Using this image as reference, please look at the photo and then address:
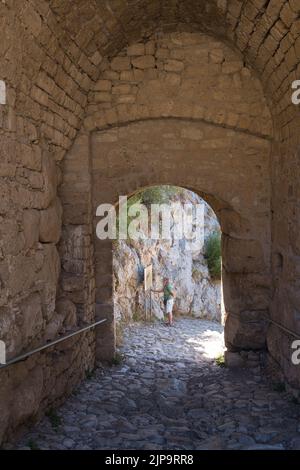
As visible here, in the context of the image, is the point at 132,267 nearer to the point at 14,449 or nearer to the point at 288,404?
the point at 288,404

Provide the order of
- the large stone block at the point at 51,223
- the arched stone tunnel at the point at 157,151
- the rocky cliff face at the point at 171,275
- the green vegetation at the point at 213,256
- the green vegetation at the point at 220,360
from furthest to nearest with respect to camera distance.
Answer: the green vegetation at the point at 213,256 → the rocky cliff face at the point at 171,275 → the green vegetation at the point at 220,360 → the large stone block at the point at 51,223 → the arched stone tunnel at the point at 157,151

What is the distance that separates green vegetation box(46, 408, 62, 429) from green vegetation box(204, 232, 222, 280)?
847cm

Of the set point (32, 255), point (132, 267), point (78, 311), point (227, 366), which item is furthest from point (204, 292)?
point (32, 255)

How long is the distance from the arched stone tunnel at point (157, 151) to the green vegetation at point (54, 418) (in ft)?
0.28

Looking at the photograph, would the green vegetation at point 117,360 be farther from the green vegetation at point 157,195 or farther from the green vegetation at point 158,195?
the green vegetation at point 158,195

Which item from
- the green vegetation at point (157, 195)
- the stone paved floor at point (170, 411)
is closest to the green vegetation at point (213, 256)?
the green vegetation at point (157, 195)

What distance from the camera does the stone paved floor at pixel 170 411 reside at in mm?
3326

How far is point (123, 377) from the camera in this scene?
502cm


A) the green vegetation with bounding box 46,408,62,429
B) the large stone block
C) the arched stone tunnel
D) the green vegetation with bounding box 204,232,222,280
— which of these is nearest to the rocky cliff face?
the green vegetation with bounding box 204,232,222,280

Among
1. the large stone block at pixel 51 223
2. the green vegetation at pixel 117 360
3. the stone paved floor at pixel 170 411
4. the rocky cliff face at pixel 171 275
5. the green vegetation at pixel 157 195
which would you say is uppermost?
the green vegetation at pixel 157 195

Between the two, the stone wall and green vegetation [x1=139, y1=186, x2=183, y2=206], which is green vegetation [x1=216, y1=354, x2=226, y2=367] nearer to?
the stone wall

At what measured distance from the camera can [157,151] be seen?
4996 millimetres

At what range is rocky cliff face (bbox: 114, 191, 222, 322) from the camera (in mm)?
8695

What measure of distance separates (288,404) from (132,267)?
558cm
